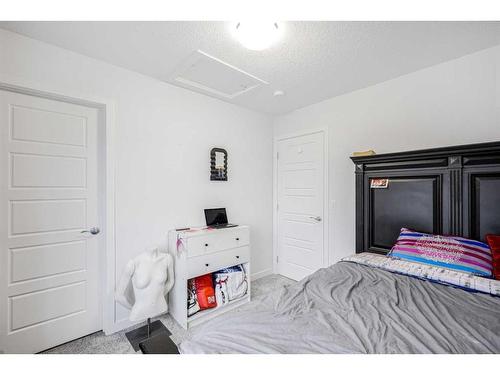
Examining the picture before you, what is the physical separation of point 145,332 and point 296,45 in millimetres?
2718

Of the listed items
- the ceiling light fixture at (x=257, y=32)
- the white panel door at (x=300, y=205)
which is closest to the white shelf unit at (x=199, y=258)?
the white panel door at (x=300, y=205)

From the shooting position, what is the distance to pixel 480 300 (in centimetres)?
118

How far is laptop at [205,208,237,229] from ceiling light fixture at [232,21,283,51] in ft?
5.62

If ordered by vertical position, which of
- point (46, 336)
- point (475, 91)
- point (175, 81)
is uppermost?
point (175, 81)

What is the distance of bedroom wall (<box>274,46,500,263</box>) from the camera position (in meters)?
1.86

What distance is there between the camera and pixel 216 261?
2402 mm

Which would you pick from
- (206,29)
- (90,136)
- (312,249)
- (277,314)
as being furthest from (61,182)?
(312,249)

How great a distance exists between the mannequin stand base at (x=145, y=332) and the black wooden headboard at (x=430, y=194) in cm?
201

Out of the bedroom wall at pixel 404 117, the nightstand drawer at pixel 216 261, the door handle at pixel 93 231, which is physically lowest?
the nightstand drawer at pixel 216 261

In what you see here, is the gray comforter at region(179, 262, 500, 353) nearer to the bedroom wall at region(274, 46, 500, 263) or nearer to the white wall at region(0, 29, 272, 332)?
the bedroom wall at region(274, 46, 500, 263)

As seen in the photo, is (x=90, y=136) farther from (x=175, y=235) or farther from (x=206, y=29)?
(x=206, y=29)

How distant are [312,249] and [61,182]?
2761 millimetres

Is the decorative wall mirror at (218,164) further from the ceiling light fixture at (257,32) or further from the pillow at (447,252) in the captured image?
the pillow at (447,252)

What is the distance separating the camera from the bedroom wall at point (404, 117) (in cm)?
186
